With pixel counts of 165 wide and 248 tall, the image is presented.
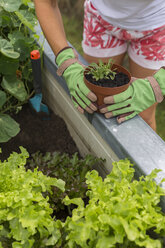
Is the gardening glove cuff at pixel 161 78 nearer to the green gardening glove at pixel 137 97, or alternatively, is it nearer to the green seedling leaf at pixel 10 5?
the green gardening glove at pixel 137 97

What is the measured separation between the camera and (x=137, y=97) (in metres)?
1.23

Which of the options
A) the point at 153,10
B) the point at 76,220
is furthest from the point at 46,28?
the point at 76,220

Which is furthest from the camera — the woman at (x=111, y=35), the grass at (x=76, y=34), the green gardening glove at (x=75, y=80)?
the grass at (x=76, y=34)

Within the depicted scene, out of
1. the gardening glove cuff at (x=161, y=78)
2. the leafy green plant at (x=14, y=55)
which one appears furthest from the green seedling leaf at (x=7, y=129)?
the gardening glove cuff at (x=161, y=78)

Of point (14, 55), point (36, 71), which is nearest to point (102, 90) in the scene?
point (14, 55)

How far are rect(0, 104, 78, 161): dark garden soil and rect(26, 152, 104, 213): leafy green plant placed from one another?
19 centimetres

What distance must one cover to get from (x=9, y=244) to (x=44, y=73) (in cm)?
115

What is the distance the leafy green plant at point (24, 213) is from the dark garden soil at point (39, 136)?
632 millimetres

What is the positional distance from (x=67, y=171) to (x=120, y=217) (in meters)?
0.60

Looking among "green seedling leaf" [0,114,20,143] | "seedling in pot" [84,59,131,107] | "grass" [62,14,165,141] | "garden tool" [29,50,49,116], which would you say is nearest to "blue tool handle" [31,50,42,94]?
"garden tool" [29,50,49,116]

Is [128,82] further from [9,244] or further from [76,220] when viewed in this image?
[9,244]

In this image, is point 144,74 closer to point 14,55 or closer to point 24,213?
point 14,55

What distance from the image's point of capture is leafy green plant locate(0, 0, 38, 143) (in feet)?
5.01

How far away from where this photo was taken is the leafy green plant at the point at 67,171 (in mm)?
1282
